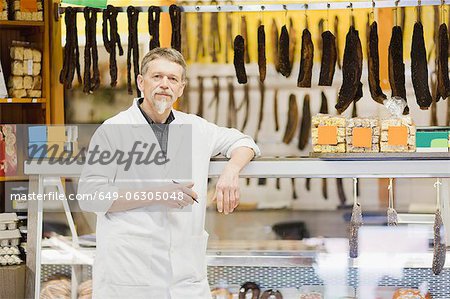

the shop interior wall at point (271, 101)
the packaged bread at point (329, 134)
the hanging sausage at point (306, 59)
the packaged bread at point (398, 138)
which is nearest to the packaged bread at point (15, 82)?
the shop interior wall at point (271, 101)

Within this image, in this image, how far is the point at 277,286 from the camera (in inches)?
144

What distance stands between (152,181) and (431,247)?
1.35m

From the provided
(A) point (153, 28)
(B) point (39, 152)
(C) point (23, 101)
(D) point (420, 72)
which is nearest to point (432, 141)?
(B) point (39, 152)

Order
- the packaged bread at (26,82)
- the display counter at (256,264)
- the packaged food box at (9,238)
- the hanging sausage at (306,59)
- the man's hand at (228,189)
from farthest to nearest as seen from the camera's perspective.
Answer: the packaged bread at (26,82) < the hanging sausage at (306,59) < the packaged food box at (9,238) < the display counter at (256,264) < the man's hand at (228,189)

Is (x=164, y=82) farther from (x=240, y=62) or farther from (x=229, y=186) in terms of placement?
(x=240, y=62)

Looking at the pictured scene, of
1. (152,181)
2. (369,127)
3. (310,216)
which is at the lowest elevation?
(310,216)

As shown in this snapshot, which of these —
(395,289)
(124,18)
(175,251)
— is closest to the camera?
(175,251)

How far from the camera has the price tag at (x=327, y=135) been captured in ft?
10.7

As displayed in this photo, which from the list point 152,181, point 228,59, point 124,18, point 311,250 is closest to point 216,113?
point 228,59

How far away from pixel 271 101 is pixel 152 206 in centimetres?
374

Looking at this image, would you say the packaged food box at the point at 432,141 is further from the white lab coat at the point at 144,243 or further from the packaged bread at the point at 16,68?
the packaged bread at the point at 16,68

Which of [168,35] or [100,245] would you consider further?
[168,35]

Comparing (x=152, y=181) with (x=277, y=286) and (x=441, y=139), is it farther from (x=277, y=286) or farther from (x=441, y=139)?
(x=441, y=139)

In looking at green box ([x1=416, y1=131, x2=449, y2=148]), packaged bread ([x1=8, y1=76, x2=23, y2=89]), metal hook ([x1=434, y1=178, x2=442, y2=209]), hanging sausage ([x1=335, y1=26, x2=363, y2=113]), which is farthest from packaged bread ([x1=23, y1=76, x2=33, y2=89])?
green box ([x1=416, y1=131, x2=449, y2=148])
